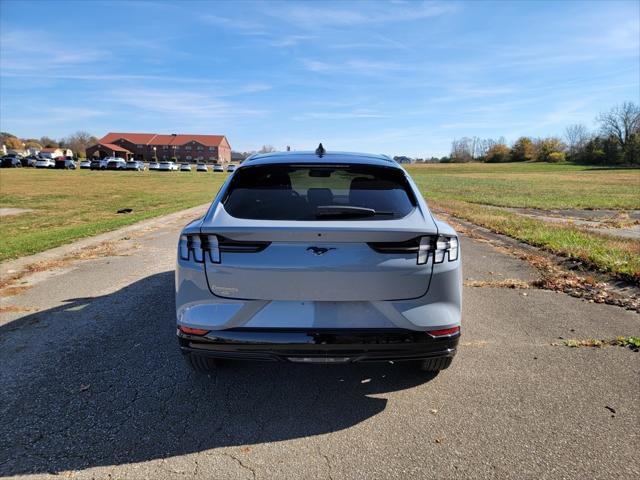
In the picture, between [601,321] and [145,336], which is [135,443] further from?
[601,321]

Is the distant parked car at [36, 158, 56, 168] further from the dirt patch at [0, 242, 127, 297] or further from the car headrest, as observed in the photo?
the car headrest

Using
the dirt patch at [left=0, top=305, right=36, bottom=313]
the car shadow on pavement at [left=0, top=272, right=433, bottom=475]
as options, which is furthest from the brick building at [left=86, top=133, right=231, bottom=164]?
the car shadow on pavement at [left=0, top=272, right=433, bottom=475]

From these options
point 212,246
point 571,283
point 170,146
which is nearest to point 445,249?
point 212,246

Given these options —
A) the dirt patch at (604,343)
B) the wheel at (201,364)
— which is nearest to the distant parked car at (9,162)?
the wheel at (201,364)

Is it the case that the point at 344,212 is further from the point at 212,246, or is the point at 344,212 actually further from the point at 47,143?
the point at 47,143

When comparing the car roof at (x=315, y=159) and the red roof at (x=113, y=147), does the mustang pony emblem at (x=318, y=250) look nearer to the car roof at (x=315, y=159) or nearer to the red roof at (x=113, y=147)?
the car roof at (x=315, y=159)

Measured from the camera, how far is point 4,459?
239cm

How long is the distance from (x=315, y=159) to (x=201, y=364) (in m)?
1.82

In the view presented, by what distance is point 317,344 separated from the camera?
2.62 m

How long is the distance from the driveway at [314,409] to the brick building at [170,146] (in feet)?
424

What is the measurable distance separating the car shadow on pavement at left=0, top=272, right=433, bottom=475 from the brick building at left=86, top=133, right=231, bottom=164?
128930mm

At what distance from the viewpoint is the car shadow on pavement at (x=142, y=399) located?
8.29ft

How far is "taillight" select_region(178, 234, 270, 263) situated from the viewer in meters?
2.64

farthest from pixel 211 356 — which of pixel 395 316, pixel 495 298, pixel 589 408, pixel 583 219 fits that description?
pixel 583 219
